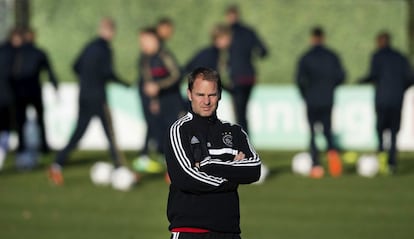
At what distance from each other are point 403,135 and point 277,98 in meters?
2.56

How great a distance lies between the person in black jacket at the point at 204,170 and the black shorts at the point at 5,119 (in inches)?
540

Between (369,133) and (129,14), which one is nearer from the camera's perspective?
(369,133)

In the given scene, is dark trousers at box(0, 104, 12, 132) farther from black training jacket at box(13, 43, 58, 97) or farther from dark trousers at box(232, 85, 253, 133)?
dark trousers at box(232, 85, 253, 133)

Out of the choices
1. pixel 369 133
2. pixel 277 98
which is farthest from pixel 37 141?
pixel 369 133

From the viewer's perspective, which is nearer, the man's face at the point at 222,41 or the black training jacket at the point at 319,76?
the man's face at the point at 222,41

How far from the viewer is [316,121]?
61.1ft

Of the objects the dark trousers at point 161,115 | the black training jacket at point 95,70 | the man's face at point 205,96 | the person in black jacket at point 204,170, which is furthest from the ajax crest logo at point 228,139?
the dark trousers at point 161,115

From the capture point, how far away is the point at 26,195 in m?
16.1

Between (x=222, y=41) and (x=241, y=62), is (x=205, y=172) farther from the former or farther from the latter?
(x=241, y=62)

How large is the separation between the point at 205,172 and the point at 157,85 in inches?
447

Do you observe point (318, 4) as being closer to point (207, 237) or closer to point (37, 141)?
point (37, 141)

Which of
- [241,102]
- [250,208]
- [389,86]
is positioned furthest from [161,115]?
[250,208]

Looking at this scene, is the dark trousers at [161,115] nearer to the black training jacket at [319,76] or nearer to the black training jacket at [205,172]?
the black training jacket at [319,76]

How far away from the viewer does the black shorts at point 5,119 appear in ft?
67.0
